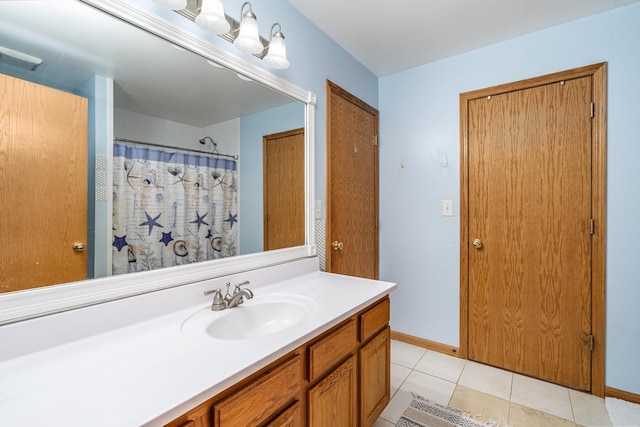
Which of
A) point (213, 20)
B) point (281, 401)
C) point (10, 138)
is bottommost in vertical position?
point (281, 401)

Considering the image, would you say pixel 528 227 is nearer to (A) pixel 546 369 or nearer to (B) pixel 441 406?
(A) pixel 546 369

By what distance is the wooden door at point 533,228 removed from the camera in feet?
5.99

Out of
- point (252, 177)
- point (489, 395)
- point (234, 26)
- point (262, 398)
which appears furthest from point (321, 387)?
point (234, 26)

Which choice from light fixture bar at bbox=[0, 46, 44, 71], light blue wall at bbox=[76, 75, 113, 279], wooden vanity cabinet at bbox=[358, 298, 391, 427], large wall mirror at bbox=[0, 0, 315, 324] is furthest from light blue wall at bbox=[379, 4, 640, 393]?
light fixture bar at bbox=[0, 46, 44, 71]

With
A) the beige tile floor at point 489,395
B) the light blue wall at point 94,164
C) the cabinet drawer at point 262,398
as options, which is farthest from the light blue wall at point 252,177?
the beige tile floor at point 489,395

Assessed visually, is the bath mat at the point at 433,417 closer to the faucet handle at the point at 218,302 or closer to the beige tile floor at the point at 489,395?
the beige tile floor at the point at 489,395

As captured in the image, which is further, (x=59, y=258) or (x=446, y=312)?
(x=446, y=312)

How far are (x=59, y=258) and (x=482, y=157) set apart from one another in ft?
8.03

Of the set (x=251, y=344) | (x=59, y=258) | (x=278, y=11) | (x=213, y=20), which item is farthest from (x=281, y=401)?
(x=278, y=11)

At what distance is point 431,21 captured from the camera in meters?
1.82

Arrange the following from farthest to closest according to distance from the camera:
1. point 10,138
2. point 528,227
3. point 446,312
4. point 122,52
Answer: point 446,312, point 528,227, point 122,52, point 10,138

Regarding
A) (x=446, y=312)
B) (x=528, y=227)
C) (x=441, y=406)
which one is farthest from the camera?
(x=446, y=312)

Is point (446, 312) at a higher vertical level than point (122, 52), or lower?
lower

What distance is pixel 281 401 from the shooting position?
2.91 feet
